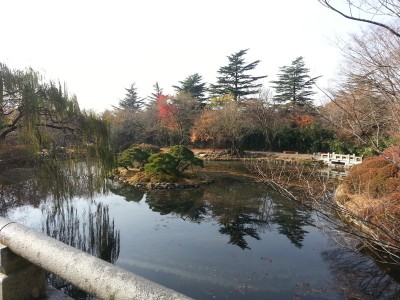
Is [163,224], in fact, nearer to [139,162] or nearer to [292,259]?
[292,259]

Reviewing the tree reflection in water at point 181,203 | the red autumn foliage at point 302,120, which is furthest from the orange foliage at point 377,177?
the red autumn foliage at point 302,120

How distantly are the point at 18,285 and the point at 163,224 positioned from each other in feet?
29.5

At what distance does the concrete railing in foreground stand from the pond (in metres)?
4.89

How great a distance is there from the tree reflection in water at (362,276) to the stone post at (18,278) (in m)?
5.91

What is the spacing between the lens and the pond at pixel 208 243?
20.3 feet

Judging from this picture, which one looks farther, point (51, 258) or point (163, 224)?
point (163, 224)

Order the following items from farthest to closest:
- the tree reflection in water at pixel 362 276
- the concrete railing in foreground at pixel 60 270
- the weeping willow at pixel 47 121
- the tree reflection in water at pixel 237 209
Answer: the tree reflection in water at pixel 237 209
the weeping willow at pixel 47 121
the tree reflection in water at pixel 362 276
the concrete railing in foreground at pixel 60 270

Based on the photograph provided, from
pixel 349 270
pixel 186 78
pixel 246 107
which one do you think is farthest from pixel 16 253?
pixel 186 78

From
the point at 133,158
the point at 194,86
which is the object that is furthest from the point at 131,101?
the point at 133,158

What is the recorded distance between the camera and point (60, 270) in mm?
1248

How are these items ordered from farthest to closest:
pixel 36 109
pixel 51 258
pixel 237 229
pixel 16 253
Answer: pixel 237 229 < pixel 36 109 < pixel 16 253 < pixel 51 258

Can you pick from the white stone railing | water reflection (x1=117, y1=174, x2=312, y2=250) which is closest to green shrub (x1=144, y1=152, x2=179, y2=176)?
water reflection (x1=117, y1=174, x2=312, y2=250)

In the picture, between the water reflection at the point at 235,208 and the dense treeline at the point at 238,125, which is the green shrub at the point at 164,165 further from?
the dense treeline at the point at 238,125

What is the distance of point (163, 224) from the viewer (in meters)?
10.3
